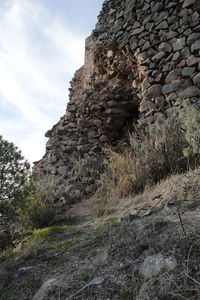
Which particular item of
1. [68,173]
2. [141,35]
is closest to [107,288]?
[68,173]

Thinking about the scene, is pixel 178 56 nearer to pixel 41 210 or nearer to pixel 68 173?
pixel 68 173

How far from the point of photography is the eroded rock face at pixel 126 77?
191 inches

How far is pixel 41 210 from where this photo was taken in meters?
3.94

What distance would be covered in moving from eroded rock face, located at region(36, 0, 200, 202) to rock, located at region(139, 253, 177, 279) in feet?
11.7

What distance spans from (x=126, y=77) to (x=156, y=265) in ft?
16.7

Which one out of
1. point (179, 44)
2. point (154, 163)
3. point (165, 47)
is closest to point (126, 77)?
point (165, 47)

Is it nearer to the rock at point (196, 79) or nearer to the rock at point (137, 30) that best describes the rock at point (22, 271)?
the rock at point (196, 79)

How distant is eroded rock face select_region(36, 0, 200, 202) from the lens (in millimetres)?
4855

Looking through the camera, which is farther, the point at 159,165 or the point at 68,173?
the point at 68,173

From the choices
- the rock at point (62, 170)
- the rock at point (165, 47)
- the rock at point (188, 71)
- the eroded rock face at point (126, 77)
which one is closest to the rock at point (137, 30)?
the eroded rock face at point (126, 77)

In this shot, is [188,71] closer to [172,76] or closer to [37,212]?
[172,76]

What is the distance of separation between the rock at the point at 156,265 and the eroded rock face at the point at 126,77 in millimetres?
3558

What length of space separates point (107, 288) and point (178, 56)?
14.7 feet

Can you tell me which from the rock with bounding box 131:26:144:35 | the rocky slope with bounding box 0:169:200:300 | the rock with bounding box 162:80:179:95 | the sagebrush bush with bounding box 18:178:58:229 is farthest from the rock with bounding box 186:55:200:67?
the sagebrush bush with bounding box 18:178:58:229
